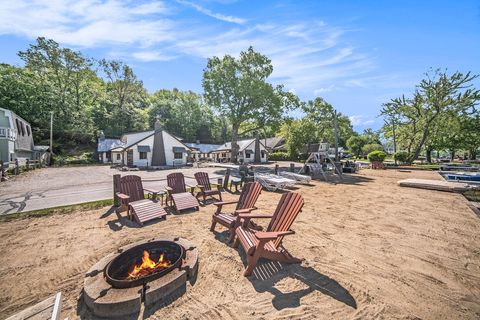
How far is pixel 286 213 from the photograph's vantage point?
13.7ft

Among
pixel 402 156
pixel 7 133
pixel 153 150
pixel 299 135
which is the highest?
pixel 299 135

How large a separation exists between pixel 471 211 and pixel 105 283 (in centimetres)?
1137

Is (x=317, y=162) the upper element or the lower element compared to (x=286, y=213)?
upper

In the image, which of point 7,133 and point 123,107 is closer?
point 7,133

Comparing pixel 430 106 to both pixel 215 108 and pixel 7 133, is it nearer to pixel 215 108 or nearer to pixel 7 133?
pixel 215 108

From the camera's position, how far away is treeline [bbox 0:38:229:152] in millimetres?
35156

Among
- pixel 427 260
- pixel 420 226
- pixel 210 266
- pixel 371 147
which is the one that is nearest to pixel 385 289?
pixel 427 260

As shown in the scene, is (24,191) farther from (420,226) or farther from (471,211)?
(471,211)

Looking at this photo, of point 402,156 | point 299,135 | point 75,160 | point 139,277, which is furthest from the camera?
point 299,135

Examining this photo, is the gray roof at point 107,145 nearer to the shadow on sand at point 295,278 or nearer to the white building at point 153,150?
the white building at point 153,150

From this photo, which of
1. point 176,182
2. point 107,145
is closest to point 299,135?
point 176,182

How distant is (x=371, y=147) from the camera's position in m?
49.2

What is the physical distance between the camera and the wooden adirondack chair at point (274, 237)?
3.54 metres

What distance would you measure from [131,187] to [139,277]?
4.58 meters
